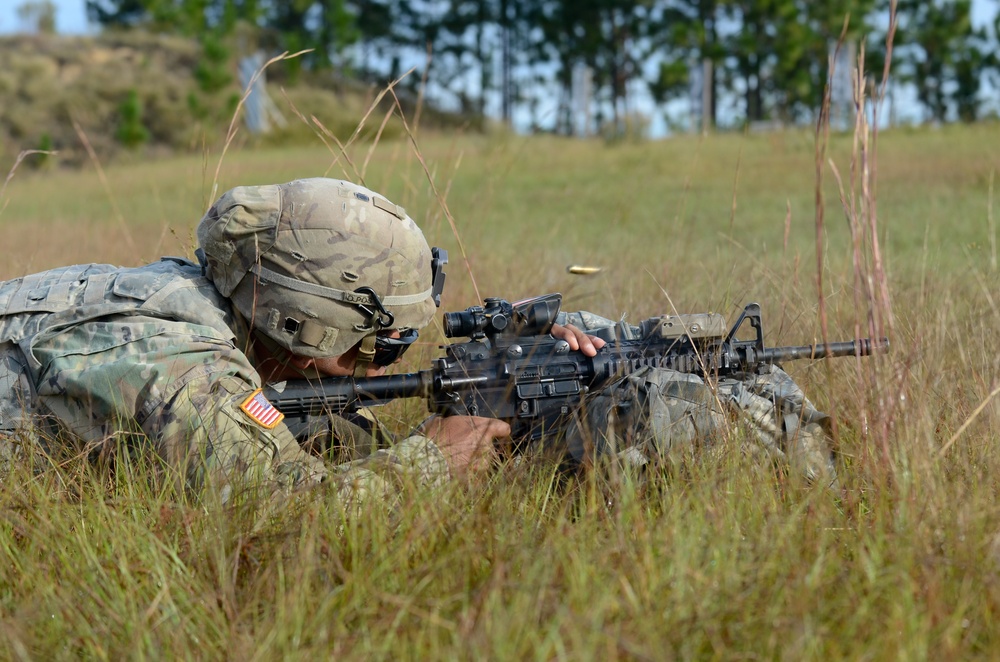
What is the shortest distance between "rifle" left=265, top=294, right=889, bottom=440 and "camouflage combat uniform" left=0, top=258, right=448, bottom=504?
0.32 m

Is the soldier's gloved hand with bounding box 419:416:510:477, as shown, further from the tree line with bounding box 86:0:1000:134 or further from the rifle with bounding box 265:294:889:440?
the tree line with bounding box 86:0:1000:134

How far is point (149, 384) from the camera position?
9.27 ft

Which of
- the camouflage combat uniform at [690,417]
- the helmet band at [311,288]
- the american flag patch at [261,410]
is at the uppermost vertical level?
the helmet band at [311,288]

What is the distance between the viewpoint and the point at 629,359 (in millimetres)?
3322

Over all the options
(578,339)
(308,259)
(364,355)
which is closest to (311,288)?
(308,259)

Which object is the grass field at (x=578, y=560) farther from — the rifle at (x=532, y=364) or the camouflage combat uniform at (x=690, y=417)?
the rifle at (x=532, y=364)

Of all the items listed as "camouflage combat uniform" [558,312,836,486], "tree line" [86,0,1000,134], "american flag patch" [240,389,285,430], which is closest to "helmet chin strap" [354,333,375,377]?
"american flag patch" [240,389,285,430]

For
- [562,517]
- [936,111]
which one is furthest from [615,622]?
[936,111]

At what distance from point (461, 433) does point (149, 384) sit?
0.95 metres

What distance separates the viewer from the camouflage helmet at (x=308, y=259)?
3.13m

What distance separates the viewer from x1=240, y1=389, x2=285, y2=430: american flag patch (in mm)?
2832

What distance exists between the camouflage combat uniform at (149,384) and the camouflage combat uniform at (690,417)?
0.58 meters

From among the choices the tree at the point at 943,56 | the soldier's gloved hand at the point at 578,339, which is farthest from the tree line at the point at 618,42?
the soldier's gloved hand at the point at 578,339

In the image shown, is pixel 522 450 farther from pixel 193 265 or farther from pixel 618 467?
pixel 193 265
